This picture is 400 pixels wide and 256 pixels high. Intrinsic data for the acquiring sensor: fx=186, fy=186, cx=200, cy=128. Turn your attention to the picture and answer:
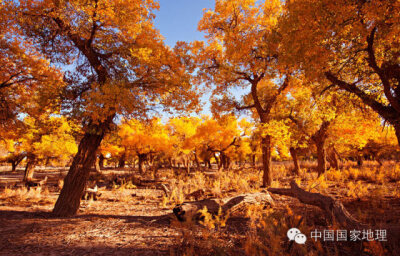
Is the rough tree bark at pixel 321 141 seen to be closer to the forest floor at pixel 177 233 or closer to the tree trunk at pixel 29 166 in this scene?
the forest floor at pixel 177 233

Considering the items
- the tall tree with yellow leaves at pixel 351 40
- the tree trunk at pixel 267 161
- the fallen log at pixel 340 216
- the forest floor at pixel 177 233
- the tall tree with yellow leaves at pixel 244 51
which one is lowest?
the forest floor at pixel 177 233

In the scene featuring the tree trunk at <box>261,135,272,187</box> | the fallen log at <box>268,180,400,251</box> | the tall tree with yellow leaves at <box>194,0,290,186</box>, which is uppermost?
the tall tree with yellow leaves at <box>194,0,290,186</box>

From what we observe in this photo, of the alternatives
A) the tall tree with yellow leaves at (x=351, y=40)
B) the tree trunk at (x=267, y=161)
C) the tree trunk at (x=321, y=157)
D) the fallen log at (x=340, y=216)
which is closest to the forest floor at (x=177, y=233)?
the fallen log at (x=340, y=216)

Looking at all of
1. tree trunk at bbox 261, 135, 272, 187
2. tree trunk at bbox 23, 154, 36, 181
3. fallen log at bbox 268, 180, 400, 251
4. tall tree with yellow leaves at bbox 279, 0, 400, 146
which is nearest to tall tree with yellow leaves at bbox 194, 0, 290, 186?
tree trunk at bbox 261, 135, 272, 187

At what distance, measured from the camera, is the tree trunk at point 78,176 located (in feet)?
20.4

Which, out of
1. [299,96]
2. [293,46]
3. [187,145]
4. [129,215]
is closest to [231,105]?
[299,96]

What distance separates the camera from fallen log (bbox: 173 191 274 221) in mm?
5039

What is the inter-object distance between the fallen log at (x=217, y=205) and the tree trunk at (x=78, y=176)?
3.59 meters

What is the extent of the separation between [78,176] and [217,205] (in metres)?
4.79

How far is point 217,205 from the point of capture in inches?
214

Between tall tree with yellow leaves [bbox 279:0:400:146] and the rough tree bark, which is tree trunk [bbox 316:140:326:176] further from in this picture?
tall tree with yellow leaves [bbox 279:0:400:146]

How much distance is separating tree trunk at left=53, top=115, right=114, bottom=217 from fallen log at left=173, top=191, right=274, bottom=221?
3592 mm

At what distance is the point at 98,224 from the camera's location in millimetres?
5195

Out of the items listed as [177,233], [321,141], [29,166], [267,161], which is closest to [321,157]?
[321,141]
